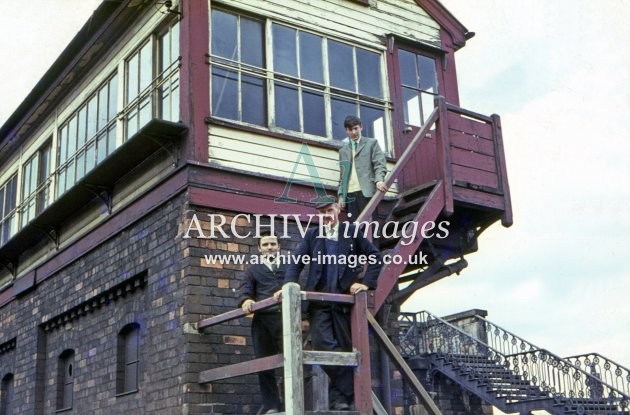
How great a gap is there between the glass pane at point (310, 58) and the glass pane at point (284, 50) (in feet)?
0.43

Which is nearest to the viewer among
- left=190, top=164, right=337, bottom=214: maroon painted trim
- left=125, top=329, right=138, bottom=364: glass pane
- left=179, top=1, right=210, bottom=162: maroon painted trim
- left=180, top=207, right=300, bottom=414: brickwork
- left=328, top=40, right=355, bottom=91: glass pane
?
left=180, top=207, right=300, bottom=414: brickwork

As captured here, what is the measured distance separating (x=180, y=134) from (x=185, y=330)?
241 centimetres

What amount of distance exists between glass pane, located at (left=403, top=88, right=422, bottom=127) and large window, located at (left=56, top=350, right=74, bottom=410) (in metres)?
6.19

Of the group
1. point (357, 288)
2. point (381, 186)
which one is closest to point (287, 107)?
point (381, 186)

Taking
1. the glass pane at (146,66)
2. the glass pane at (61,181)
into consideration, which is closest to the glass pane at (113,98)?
the glass pane at (146,66)

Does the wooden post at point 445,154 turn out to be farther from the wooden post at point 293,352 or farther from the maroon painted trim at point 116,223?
the wooden post at point 293,352

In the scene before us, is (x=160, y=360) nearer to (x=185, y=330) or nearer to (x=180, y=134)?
(x=185, y=330)

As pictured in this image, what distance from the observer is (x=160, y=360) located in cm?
943

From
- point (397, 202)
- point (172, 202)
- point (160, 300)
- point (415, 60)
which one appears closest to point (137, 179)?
point (172, 202)

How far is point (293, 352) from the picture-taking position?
702cm

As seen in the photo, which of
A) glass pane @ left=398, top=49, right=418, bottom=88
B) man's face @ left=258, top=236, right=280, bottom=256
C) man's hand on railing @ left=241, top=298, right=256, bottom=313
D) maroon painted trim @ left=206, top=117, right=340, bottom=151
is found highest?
glass pane @ left=398, top=49, right=418, bottom=88

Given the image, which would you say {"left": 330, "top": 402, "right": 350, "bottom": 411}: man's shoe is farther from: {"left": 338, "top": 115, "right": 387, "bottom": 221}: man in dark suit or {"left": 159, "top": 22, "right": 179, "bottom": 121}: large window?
{"left": 159, "top": 22, "right": 179, "bottom": 121}: large window

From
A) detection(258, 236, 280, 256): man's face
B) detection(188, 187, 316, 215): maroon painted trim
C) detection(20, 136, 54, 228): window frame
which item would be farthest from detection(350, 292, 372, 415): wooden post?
detection(20, 136, 54, 228): window frame

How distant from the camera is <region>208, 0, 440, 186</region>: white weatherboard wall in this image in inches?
395
